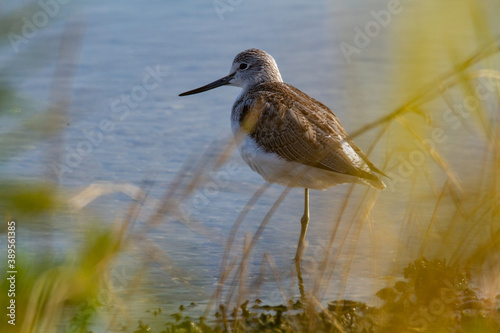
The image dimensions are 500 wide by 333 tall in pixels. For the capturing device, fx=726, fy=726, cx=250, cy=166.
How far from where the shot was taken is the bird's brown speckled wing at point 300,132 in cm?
612

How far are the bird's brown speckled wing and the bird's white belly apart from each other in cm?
7

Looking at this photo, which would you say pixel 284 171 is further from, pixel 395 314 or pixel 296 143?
pixel 395 314

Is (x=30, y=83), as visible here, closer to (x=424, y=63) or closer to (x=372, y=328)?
(x=372, y=328)

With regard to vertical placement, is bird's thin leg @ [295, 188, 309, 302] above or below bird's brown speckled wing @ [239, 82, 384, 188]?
below

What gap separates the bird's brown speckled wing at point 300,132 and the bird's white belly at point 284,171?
68mm

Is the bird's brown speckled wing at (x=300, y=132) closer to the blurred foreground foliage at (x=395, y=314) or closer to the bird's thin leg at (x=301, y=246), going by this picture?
the bird's thin leg at (x=301, y=246)

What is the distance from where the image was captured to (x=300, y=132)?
6.50 metres

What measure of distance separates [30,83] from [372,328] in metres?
7.46

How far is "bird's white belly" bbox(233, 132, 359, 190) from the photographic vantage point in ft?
20.9

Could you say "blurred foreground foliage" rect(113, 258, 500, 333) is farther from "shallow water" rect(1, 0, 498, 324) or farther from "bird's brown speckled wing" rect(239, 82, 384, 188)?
"bird's brown speckled wing" rect(239, 82, 384, 188)

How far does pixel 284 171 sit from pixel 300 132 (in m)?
0.39

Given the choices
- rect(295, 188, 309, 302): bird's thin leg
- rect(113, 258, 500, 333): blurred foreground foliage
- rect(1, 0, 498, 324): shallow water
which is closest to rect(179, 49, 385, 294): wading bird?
rect(295, 188, 309, 302): bird's thin leg

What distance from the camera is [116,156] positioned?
8797 mm

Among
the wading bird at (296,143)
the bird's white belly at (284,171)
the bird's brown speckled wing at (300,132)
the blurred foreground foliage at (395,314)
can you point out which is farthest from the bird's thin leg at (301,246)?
the bird's brown speckled wing at (300,132)
